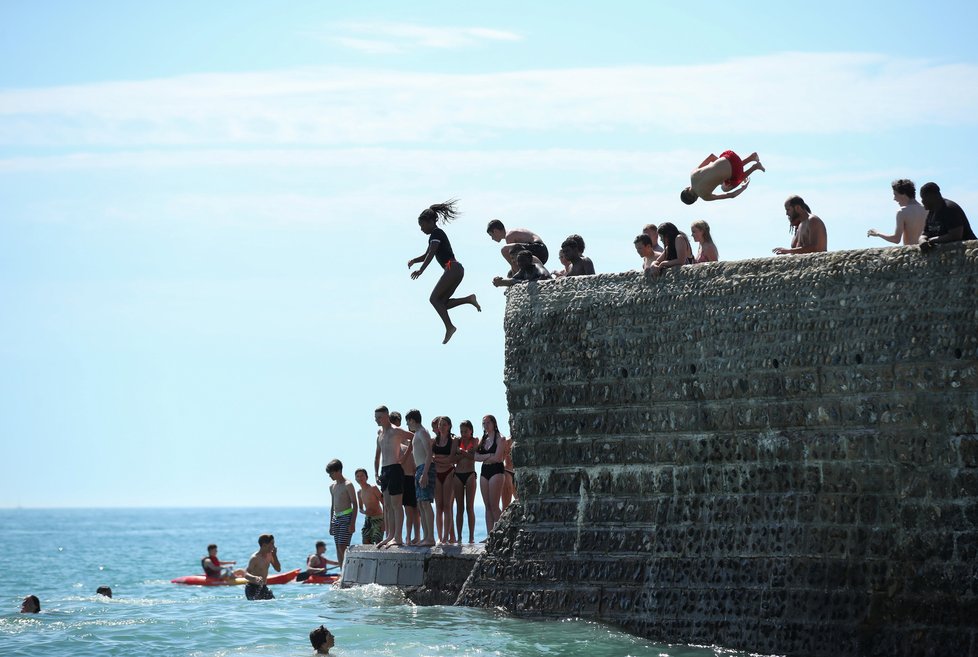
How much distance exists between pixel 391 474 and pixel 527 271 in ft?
10.9

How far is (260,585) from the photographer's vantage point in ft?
59.9

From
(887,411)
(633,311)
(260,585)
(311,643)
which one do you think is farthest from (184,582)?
(887,411)

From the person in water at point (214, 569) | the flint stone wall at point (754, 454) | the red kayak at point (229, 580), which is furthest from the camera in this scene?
the person in water at point (214, 569)

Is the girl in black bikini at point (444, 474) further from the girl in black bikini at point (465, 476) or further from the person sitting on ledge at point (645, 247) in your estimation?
the person sitting on ledge at point (645, 247)

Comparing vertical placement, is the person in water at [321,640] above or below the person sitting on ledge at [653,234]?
below

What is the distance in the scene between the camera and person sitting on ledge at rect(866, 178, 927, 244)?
35.7 feet

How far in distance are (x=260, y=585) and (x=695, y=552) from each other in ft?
28.8

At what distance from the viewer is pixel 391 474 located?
48.8 feet

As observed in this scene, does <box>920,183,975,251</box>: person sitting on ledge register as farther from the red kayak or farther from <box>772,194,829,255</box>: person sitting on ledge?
the red kayak

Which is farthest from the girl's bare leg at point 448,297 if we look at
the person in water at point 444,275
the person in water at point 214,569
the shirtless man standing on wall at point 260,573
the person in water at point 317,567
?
the person in water at point 214,569

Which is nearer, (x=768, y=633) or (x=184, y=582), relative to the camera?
(x=768, y=633)

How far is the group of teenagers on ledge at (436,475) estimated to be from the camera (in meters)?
14.4

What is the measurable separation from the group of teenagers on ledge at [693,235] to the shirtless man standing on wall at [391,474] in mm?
1746

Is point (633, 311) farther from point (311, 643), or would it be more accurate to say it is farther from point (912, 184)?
point (311, 643)
